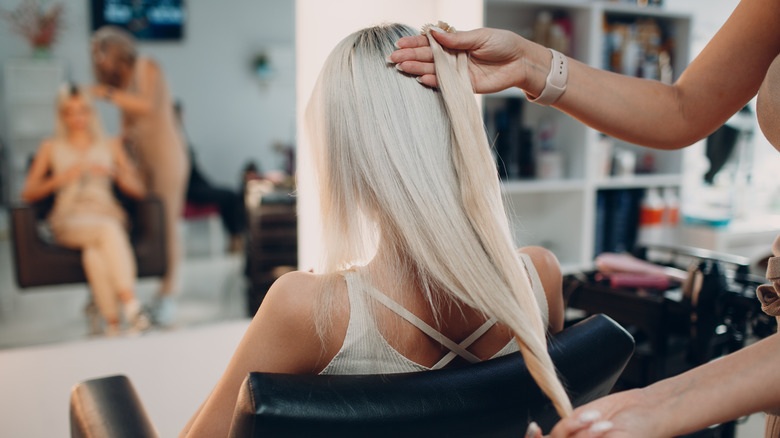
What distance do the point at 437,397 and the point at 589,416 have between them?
17 centimetres

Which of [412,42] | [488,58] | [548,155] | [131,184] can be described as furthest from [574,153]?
[131,184]

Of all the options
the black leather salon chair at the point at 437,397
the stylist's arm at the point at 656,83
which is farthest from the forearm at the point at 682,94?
the black leather salon chair at the point at 437,397

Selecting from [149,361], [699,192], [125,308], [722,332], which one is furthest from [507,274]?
[699,192]

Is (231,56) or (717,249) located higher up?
(231,56)

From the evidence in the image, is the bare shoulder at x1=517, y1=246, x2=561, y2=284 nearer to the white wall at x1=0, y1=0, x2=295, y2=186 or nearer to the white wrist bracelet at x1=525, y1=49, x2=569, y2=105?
the white wrist bracelet at x1=525, y1=49, x2=569, y2=105

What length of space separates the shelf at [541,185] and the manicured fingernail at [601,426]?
1708mm

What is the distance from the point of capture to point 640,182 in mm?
2492

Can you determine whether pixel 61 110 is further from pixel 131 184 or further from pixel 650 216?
pixel 650 216

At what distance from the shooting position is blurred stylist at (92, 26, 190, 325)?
2.61m

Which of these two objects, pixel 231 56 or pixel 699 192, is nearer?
pixel 231 56

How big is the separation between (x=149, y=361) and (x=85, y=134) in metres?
1.15

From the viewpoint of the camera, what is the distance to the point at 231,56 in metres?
2.79

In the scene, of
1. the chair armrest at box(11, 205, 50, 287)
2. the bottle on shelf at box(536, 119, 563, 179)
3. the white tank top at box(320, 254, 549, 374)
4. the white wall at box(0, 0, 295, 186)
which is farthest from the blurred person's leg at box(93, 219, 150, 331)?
the white tank top at box(320, 254, 549, 374)

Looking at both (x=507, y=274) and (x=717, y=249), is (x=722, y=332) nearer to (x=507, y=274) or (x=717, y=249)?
(x=507, y=274)
